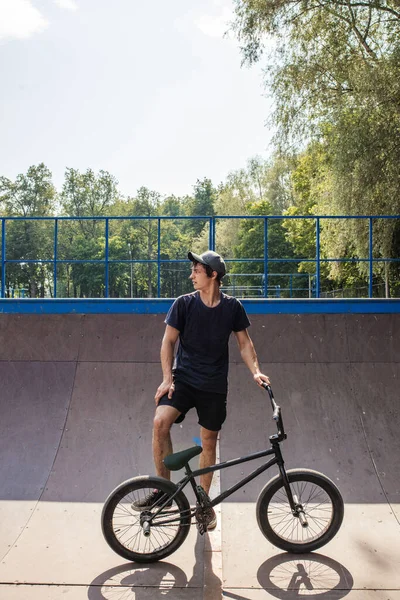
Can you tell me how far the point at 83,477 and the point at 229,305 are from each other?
220cm

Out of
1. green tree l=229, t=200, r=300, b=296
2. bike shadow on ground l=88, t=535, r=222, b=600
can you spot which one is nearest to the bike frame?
bike shadow on ground l=88, t=535, r=222, b=600

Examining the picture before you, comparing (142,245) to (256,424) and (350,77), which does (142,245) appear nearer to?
(350,77)

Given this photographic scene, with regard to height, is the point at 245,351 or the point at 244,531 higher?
the point at 245,351

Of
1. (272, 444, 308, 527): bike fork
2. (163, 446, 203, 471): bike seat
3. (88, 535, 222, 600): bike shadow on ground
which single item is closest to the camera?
(88, 535, 222, 600): bike shadow on ground

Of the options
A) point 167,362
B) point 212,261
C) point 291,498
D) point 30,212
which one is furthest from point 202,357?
point 30,212

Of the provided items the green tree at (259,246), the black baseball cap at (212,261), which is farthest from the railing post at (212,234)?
the green tree at (259,246)

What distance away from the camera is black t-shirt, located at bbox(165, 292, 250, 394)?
3.89 meters

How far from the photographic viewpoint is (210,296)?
3.99 metres

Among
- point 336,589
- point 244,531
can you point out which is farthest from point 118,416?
point 336,589

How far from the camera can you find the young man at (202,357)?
151 inches

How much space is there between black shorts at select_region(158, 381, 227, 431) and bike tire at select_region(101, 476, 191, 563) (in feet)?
1.59

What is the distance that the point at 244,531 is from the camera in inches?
162

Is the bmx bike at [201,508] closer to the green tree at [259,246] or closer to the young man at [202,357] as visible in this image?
the young man at [202,357]

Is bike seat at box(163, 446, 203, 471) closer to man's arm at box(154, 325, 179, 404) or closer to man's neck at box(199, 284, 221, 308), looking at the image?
man's arm at box(154, 325, 179, 404)
